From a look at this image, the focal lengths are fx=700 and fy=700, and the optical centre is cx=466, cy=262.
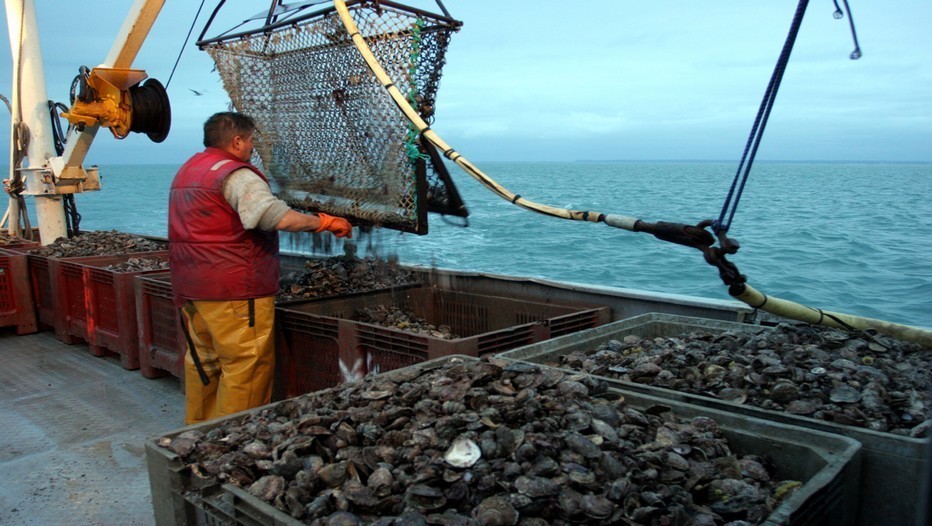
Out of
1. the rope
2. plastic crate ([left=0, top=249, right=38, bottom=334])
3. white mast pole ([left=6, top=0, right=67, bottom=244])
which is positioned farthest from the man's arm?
white mast pole ([left=6, top=0, right=67, bottom=244])

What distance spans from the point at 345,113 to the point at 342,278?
1404 millimetres

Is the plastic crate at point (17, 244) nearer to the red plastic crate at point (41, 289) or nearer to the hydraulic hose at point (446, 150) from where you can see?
the red plastic crate at point (41, 289)

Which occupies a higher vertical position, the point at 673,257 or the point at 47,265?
the point at 47,265

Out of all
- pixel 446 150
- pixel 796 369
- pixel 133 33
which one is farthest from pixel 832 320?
pixel 133 33

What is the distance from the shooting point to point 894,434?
6.99 ft

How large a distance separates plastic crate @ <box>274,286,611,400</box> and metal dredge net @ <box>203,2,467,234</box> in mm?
Result: 734

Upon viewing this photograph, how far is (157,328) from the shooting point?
5199 mm

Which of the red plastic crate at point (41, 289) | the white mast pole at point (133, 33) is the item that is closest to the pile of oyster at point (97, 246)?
the red plastic crate at point (41, 289)

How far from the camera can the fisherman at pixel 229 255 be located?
11.7ft

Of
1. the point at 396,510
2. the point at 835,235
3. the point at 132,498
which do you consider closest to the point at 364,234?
the point at 132,498

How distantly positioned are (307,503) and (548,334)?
80.1 inches

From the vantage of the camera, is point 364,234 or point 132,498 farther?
point 364,234

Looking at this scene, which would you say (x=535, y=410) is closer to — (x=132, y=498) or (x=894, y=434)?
(x=894, y=434)

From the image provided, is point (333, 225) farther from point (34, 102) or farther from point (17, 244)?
point (34, 102)
